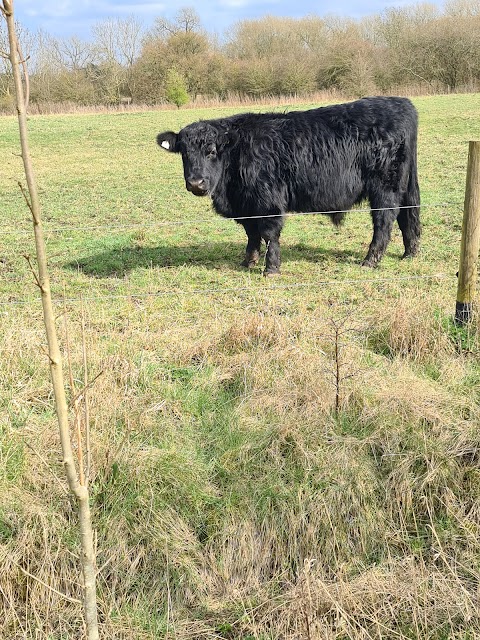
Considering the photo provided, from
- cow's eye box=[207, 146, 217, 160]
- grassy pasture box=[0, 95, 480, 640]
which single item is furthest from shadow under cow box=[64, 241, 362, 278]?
grassy pasture box=[0, 95, 480, 640]

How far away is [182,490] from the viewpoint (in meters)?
3.09

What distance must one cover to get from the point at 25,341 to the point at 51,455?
1146mm

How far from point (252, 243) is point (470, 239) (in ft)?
11.8

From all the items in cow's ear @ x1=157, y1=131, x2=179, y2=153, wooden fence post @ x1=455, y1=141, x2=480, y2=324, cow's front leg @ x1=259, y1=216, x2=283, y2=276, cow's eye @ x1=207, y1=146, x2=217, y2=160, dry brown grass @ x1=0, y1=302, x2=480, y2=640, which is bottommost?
dry brown grass @ x1=0, y1=302, x2=480, y2=640

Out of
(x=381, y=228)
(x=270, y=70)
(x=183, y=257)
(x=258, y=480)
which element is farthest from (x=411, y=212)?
(x=270, y=70)

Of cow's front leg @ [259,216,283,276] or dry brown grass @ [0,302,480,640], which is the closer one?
dry brown grass @ [0,302,480,640]

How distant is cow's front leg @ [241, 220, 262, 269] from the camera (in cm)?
734

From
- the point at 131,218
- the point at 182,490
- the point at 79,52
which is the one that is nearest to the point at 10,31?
the point at 182,490

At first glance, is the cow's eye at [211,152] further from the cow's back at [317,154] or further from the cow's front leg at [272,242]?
the cow's front leg at [272,242]

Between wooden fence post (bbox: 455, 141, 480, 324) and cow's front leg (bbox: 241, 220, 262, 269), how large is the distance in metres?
3.51

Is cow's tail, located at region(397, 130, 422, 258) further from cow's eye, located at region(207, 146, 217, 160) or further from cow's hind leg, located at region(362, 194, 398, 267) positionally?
cow's eye, located at region(207, 146, 217, 160)

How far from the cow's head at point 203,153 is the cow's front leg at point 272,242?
792mm

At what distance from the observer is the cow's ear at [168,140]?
7.29 m

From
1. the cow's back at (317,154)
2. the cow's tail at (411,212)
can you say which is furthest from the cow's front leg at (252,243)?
the cow's tail at (411,212)
